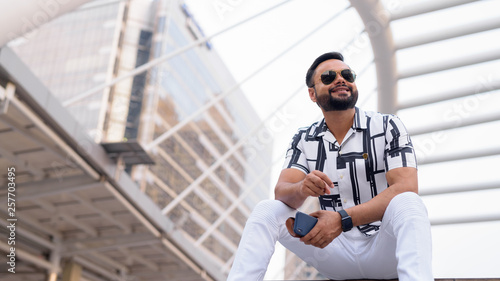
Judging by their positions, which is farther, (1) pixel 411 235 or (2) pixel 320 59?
(2) pixel 320 59

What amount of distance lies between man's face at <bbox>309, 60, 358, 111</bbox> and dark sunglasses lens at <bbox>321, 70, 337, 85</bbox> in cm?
1

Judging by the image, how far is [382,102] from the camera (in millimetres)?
9430

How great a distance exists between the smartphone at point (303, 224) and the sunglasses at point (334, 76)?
0.82 meters

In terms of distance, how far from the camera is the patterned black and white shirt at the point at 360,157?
2.26 meters

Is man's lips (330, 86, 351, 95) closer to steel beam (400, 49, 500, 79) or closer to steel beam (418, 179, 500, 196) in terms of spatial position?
steel beam (400, 49, 500, 79)

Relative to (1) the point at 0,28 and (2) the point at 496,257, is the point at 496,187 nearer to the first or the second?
(2) the point at 496,257

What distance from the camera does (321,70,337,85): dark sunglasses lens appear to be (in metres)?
2.46

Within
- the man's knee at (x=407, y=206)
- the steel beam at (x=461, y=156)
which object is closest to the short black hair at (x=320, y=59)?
the man's knee at (x=407, y=206)

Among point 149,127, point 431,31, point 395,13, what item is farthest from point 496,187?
point 149,127

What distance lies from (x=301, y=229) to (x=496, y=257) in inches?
229

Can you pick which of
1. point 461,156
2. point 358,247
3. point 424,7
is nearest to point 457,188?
point 461,156

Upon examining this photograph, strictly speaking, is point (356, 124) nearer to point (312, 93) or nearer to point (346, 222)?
point (312, 93)

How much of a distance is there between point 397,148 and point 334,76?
503 millimetres

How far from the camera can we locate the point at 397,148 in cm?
222
